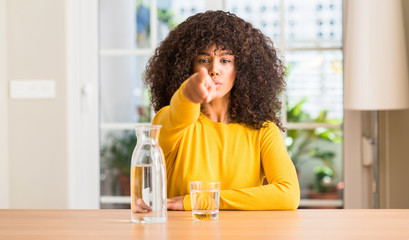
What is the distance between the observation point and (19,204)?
10.6 ft

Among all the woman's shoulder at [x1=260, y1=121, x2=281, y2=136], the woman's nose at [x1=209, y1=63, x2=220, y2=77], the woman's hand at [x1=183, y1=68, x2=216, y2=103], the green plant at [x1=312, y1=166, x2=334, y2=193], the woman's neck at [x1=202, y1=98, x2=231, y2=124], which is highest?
the woman's nose at [x1=209, y1=63, x2=220, y2=77]

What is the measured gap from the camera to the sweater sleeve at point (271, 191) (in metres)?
1.50

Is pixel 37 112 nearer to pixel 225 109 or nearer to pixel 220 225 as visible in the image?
pixel 225 109

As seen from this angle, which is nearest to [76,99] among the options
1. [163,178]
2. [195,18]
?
[195,18]

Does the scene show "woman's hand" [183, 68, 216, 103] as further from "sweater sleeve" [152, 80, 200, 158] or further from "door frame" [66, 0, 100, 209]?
"door frame" [66, 0, 100, 209]

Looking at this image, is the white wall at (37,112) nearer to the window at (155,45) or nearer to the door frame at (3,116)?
the door frame at (3,116)

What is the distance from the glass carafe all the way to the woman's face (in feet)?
1.86

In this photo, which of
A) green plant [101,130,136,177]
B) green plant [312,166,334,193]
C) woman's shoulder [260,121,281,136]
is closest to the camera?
woman's shoulder [260,121,281,136]

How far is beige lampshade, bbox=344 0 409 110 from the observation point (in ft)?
9.20

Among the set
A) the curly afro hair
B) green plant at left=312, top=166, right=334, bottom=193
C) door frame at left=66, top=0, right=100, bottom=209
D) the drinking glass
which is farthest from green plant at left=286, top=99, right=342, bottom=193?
the drinking glass

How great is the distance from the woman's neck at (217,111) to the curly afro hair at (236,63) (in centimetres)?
2

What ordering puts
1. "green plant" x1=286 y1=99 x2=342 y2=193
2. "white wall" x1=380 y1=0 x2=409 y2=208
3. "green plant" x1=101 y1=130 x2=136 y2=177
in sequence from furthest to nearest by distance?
"green plant" x1=286 y1=99 x2=342 y2=193 → "green plant" x1=101 y1=130 x2=136 y2=177 → "white wall" x1=380 y1=0 x2=409 y2=208

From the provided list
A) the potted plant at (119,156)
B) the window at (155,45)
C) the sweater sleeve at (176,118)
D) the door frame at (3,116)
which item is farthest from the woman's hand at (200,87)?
the potted plant at (119,156)

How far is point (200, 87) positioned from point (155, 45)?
2.22 metres
